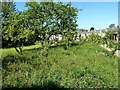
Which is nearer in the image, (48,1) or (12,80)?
(12,80)

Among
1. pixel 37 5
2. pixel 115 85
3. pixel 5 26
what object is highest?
pixel 37 5

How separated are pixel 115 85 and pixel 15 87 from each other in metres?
4.02

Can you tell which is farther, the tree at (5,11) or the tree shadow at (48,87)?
the tree at (5,11)

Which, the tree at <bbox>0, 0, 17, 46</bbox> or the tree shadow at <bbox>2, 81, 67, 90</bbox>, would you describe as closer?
the tree shadow at <bbox>2, 81, 67, 90</bbox>

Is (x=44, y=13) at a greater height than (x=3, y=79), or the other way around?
(x=44, y=13)

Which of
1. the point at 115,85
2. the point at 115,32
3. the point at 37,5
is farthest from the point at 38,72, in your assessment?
the point at 115,32

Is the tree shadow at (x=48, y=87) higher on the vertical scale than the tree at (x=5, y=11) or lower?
lower

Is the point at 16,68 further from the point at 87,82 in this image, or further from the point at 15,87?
the point at 87,82

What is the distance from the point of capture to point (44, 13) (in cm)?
3509

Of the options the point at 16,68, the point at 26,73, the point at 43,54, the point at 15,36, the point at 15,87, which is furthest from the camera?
the point at 15,36

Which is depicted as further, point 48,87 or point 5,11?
point 5,11

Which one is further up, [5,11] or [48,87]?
[5,11]

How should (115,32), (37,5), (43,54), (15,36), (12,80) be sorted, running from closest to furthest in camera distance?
(12,80) → (43,54) → (15,36) → (37,5) → (115,32)

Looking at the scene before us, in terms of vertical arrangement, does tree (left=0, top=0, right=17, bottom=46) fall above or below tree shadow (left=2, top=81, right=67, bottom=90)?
above
